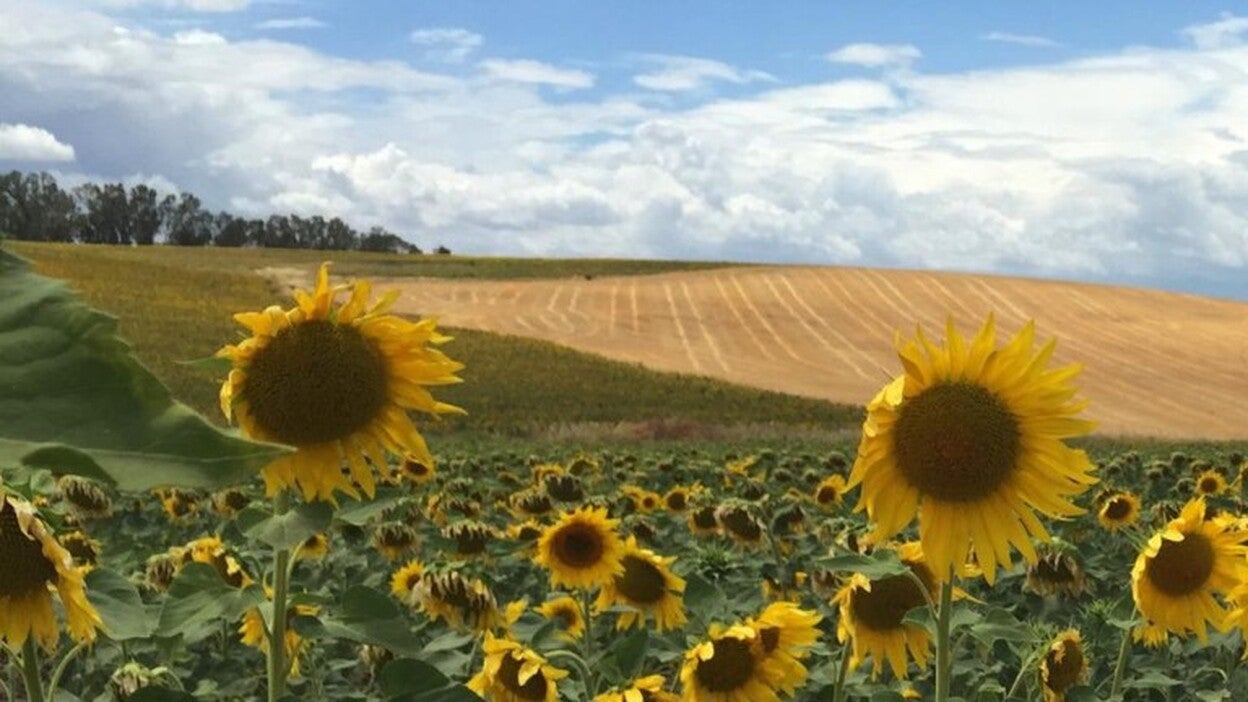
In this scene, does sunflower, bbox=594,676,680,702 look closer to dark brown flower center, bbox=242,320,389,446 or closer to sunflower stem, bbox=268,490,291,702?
dark brown flower center, bbox=242,320,389,446

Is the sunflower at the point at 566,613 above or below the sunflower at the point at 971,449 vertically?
below

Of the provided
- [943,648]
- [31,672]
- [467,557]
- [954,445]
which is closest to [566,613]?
[467,557]

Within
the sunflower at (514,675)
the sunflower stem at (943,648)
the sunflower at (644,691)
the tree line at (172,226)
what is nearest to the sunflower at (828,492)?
the sunflower at (514,675)

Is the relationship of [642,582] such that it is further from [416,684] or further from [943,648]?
[416,684]

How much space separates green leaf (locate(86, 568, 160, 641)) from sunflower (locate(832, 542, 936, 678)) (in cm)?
236

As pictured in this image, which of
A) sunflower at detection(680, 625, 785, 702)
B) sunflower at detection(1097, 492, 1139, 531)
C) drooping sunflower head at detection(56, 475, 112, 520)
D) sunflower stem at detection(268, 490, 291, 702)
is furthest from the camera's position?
sunflower at detection(1097, 492, 1139, 531)

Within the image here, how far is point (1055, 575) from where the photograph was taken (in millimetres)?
6699

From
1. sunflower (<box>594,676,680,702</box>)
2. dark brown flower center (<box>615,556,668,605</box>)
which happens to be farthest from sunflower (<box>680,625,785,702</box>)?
dark brown flower center (<box>615,556,668,605</box>)

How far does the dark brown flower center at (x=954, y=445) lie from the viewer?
263 centimetres

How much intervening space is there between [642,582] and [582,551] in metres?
0.26

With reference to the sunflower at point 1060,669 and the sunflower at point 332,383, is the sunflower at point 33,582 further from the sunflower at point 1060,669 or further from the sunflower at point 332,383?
the sunflower at point 1060,669

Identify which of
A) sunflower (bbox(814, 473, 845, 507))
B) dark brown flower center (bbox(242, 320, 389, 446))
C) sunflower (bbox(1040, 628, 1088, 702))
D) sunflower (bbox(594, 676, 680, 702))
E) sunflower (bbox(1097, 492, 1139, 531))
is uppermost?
dark brown flower center (bbox(242, 320, 389, 446))

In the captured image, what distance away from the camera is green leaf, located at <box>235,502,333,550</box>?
1.89 metres

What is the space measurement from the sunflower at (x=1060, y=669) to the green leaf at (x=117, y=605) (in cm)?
307
